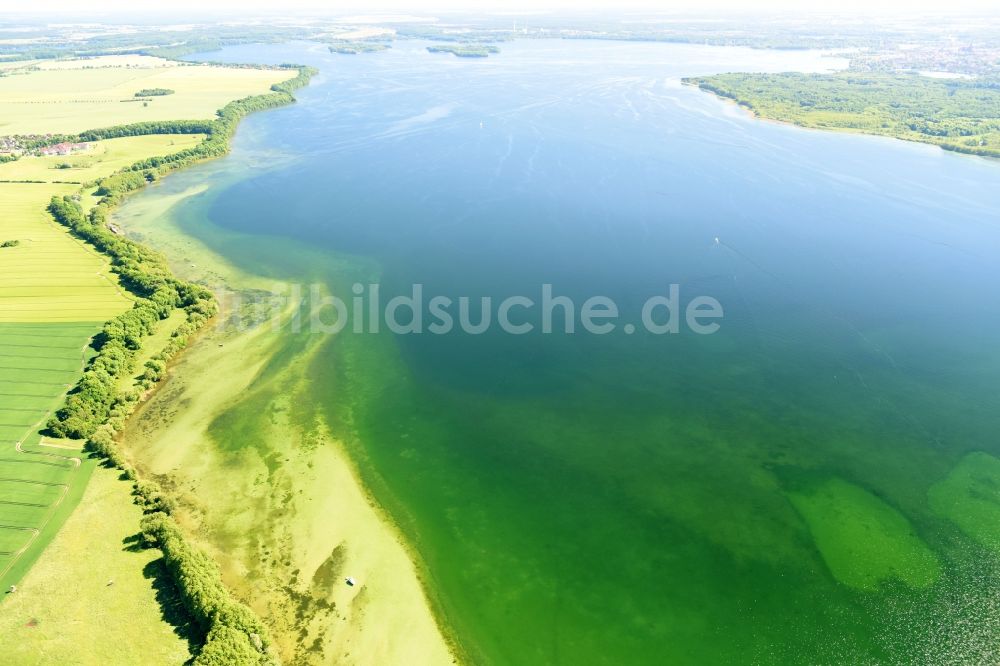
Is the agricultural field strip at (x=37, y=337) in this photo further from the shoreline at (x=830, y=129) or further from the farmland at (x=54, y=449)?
the shoreline at (x=830, y=129)

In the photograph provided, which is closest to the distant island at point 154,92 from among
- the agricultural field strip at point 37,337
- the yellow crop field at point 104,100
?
the yellow crop field at point 104,100

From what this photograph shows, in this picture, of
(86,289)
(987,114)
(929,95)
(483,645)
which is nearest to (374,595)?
(483,645)

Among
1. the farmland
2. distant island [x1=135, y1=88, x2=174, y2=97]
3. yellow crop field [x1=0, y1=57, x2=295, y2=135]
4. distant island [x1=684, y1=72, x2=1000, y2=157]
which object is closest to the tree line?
the farmland

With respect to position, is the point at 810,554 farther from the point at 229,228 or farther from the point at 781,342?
the point at 229,228

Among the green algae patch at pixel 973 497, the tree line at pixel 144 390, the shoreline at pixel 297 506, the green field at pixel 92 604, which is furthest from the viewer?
the green algae patch at pixel 973 497

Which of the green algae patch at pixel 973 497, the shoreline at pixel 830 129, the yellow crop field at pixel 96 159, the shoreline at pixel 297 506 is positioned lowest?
the shoreline at pixel 297 506

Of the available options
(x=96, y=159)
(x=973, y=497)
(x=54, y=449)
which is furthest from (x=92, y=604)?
(x=96, y=159)
